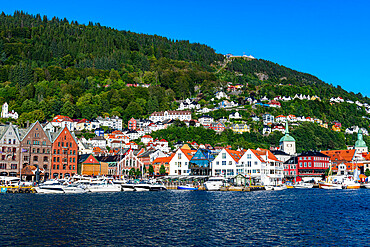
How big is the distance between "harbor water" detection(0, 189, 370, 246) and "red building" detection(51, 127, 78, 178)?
5499 centimetres

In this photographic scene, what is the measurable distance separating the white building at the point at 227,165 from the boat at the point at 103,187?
94.0ft

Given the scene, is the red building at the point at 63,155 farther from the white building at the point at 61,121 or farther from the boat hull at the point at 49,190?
the white building at the point at 61,121

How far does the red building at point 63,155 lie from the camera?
367 feet

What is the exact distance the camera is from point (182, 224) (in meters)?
41.8

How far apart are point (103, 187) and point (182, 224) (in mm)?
48603

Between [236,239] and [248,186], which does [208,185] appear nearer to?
[248,186]

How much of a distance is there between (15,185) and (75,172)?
1340 inches

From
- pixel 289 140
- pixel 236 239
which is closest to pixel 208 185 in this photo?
pixel 236 239

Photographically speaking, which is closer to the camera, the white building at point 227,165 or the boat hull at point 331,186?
the boat hull at point 331,186

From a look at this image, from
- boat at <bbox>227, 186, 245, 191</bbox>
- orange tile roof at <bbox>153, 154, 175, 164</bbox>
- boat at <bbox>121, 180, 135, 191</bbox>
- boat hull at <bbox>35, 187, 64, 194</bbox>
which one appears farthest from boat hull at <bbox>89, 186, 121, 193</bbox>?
orange tile roof at <bbox>153, 154, 175, 164</bbox>

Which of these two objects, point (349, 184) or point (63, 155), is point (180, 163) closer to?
point (63, 155)

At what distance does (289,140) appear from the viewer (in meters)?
176

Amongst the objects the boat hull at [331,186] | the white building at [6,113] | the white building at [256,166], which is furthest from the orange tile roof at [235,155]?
the white building at [6,113]

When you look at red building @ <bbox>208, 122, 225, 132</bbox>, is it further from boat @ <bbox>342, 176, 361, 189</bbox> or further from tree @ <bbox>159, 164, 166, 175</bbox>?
boat @ <bbox>342, 176, 361, 189</bbox>
